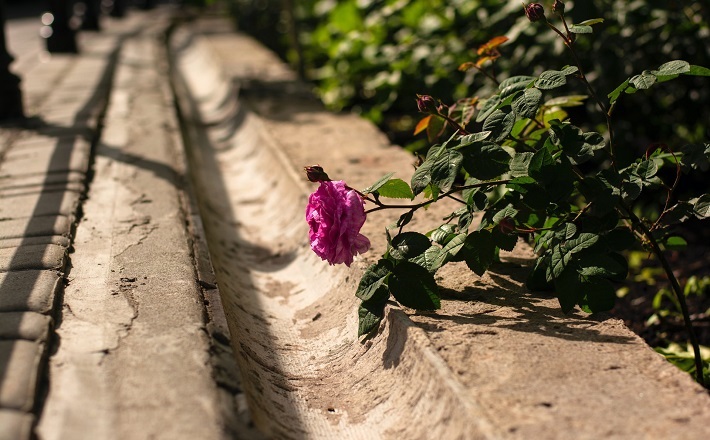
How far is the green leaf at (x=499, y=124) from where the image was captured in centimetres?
235

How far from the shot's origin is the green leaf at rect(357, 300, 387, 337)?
2.29m

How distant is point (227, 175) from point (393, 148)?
1212 millimetres

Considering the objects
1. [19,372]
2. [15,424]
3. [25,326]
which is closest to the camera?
[15,424]

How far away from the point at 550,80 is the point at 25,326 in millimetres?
1502

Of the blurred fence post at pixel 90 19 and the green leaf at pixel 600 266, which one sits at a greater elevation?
the green leaf at pixel 600 266

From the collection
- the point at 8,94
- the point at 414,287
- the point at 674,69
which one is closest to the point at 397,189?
the point at 414,287

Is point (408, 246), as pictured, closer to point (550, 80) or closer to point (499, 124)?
point (499, 124)

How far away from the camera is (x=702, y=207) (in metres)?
2.29

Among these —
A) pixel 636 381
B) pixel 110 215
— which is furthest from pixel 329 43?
pixel 636 381

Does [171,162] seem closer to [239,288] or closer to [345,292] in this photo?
[239,288]

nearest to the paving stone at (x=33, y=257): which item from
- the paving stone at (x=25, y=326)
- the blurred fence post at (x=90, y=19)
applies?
the paving stone at (x=25, y=326)

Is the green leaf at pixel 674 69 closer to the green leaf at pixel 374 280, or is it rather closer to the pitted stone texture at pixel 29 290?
the green leaf at pixel 374 280

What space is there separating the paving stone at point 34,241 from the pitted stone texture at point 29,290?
1.01 feet

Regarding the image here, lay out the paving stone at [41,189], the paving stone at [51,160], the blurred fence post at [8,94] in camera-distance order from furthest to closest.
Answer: the blurred fence post at [8,94]
the paving stone at [51,160]
the paving stone at [41,189]
